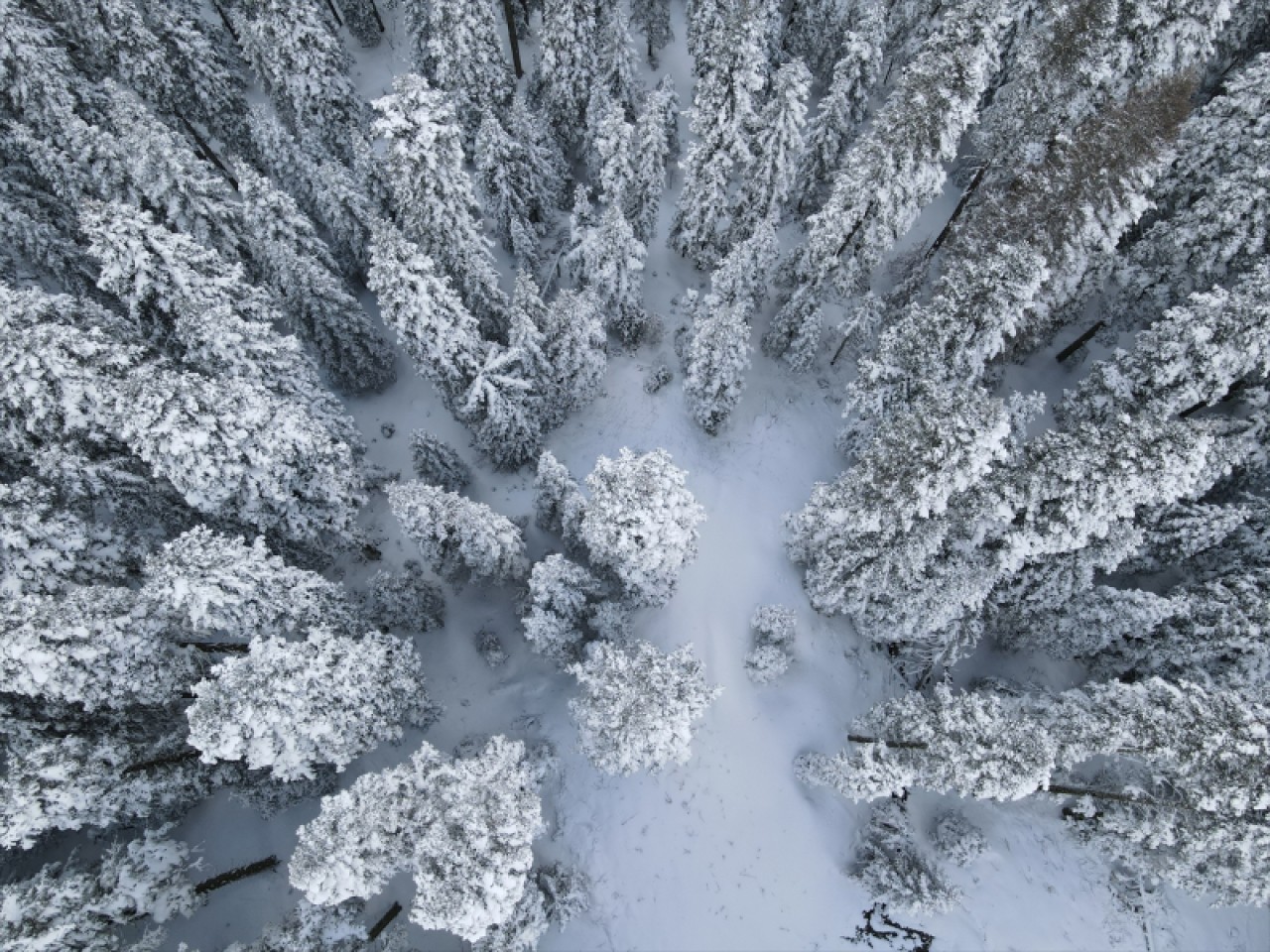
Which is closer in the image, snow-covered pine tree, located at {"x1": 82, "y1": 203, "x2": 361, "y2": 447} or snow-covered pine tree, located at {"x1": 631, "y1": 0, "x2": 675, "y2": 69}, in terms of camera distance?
snow-covered pine tree, located at {"x1": 82, "y1": 203, "x2": 361, "y2": 447}

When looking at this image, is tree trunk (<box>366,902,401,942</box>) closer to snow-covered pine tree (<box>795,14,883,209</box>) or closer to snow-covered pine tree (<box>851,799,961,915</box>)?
snow-covered pine tree (<box>851,799,961,915</box>)

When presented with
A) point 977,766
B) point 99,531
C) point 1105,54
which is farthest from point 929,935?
point 1105,54

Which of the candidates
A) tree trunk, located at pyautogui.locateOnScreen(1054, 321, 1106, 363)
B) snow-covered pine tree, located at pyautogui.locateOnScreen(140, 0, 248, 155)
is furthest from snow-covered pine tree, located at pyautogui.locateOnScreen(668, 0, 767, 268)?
snow-covered pine tree, located at pyautogui.locateOnScreen(140, 0, 248, 155)

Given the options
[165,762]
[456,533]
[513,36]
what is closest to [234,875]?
[165,762]

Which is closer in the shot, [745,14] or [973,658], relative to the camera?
[745,14]

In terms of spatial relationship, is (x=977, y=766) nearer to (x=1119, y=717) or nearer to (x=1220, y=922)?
(x=1119, y=717)

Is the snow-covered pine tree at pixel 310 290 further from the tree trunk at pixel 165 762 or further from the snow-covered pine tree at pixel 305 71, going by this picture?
the tree trunk at pixel 165 762

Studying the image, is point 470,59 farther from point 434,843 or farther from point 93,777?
point 434,843
